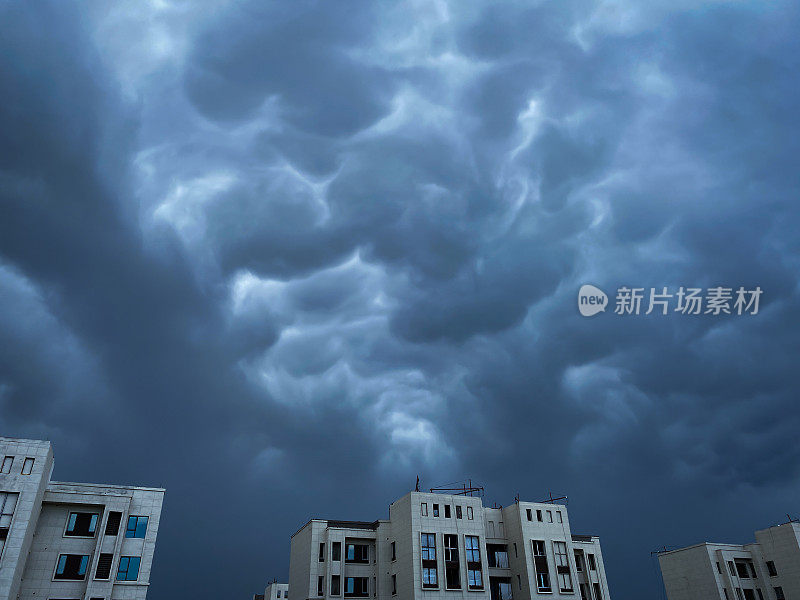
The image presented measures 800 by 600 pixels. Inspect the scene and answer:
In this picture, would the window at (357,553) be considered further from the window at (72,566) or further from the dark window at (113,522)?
the window at (72,566)

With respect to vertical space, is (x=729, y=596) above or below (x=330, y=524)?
below

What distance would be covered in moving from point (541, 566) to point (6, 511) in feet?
273

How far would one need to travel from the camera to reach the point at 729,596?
11312 centimetres

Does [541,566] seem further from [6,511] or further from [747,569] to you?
[6,511]

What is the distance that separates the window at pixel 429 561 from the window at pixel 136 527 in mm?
44048

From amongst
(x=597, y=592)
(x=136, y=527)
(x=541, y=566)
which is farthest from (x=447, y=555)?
(x=136, y=527)

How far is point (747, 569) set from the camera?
117188 mm

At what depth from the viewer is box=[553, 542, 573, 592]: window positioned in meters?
104

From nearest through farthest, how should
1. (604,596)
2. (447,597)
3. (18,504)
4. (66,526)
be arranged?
1. (18,504)
2. (66,526)
3. (447,597)
4. (604,596)

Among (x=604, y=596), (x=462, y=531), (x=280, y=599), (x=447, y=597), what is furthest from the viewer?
(x=280, y=599)

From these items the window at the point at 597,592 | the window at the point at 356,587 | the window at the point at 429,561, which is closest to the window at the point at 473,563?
the window at the point at 429,561

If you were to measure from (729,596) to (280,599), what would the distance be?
10828cm

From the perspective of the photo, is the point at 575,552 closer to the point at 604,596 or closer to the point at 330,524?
the point at 604,596

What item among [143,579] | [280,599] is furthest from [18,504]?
[280,599]
